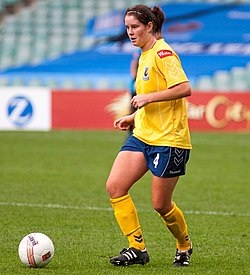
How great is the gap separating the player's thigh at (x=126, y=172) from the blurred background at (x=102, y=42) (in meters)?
18.2

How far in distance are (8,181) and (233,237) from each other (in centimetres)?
483

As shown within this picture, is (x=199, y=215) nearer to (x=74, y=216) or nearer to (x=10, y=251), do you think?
(x=74, y=216)

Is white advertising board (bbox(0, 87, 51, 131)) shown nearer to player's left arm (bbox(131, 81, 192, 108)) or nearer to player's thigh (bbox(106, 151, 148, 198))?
player's thigh (bbox(106, 151, 148, 198))

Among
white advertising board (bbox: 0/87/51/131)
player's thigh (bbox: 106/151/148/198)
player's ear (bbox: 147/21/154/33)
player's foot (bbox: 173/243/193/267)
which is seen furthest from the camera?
white advertising board (bbox: 0/87/51/131)

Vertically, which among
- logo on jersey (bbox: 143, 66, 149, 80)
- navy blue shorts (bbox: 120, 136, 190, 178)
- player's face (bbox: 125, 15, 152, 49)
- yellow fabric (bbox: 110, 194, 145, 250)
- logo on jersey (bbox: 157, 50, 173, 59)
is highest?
player's face (bbox: 125, 15, 152, 49)

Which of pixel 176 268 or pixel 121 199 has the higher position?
pixel 121 199

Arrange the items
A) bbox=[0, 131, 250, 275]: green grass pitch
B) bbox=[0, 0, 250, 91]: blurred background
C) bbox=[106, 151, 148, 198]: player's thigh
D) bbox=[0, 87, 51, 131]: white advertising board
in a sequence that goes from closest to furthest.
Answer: bbox=[106, 151, 148, 198]: player's thigh, bbox=[0, 131, 250, 275]: green grass pitch, bbox=[0, 87, 51, 131]: white advertising board, bbox=[0, 0, 250, 91]: blurred background

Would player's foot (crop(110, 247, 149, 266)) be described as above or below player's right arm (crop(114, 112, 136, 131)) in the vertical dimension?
below

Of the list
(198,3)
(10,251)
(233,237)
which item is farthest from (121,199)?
(198,3)

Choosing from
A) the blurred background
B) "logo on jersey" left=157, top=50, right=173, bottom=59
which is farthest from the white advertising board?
"logo on jersey" left=157, top=50, right=173, bottom=59

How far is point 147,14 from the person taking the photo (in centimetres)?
615

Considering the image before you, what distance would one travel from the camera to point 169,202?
6293mm

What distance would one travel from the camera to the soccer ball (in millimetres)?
6141

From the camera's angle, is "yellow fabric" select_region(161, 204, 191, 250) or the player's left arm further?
"yellow fabric" select_region(161, 204, 191, 250)
